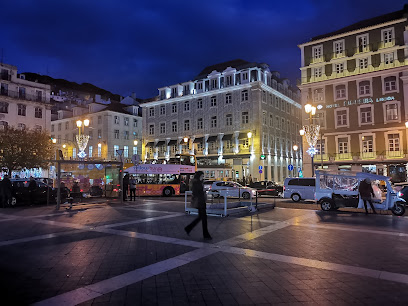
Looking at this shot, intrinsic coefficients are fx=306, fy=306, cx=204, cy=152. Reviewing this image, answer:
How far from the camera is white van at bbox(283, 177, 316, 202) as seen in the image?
2105cm

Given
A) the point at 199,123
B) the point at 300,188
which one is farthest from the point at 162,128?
the point at 300,188

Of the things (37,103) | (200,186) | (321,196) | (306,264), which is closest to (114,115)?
(37,103)

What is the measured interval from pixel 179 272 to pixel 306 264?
100 inches

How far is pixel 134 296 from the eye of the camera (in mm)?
4504

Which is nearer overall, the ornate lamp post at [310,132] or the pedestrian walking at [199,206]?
the pedestrian walking at [199,206]

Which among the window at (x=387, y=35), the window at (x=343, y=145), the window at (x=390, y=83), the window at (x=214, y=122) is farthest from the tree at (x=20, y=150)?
the window at (x=387, y=35)

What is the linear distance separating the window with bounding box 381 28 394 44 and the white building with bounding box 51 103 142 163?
39.8 metres

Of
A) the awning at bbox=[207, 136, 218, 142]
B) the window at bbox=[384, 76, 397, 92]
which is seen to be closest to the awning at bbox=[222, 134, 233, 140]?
the awning at bbox=[207, 136, 218, 142]

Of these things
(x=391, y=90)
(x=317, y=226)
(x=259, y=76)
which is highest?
(x=259, y=76)

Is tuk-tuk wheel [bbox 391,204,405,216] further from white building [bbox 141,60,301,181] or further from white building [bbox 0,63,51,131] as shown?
white building [bbox 0,63,51,131]

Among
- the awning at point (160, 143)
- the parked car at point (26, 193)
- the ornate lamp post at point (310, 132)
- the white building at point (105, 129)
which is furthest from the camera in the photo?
the white building at point (105, 129)

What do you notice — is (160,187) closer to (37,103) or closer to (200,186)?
(200,186)

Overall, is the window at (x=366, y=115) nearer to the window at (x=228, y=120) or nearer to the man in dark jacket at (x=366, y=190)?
the window at (x=228, y=120)

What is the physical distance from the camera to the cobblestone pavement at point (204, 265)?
178 inches
